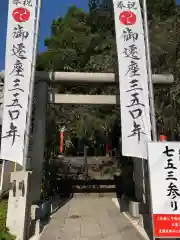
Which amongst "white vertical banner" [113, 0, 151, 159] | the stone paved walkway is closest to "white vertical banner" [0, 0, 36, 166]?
the stone paved walkway

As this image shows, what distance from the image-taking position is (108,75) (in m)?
9.02

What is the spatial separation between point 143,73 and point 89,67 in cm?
935

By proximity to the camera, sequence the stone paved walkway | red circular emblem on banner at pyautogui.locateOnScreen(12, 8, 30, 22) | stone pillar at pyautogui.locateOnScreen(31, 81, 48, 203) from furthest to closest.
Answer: stone pillar at pyautogui.locateOnScreen(31, 81, 48, 203), red circular emblem on banner at pyautogui.locateOnScreen(12, 8, 30, 22), the stone paved walkway

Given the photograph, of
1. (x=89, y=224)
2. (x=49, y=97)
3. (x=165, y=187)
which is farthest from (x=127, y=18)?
(x=89, y=224)

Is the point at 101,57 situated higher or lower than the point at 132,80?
higher

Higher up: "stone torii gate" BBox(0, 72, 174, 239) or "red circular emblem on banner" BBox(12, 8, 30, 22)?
"red circular emblem on banner" BBox(12, 8, 30, 22)

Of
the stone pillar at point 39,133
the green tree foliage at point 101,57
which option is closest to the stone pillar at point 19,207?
the stone pillar at point 39,133

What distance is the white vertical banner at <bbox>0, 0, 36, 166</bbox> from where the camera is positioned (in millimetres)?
6625

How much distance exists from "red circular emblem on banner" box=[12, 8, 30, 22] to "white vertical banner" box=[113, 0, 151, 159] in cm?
277

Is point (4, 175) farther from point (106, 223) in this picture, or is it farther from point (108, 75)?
point (108, 75)

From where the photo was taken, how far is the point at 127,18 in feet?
25.7

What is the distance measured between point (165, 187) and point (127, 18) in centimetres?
526

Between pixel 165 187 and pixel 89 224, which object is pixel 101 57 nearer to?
pixel 89 224

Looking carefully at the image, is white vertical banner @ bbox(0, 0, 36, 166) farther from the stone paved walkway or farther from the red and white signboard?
the red and white signboard
